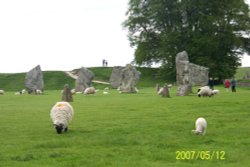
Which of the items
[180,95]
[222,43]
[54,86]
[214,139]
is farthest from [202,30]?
[214,139]

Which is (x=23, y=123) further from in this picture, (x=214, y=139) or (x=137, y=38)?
(x=137, y=38)

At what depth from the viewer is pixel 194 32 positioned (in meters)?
66.8

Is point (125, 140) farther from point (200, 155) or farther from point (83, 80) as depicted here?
point (83, 80)

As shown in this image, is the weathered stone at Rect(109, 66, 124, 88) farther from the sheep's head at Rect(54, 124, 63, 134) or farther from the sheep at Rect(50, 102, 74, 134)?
the sheep's head at Rect(54, 124, 63, 134)

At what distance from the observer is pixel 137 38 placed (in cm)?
7362

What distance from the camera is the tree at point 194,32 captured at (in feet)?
211

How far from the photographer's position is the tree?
64375 mm

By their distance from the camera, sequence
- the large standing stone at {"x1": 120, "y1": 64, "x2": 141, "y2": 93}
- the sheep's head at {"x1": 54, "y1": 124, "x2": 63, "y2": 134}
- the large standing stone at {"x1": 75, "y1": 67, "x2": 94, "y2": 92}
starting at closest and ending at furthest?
the sheep's head at {"x1": 54, "y1": 124, "x2": 63, "y2": 134} → the large standing stone at {"x1": 120, "y1": 64, "x2": 141, "y2": 93} → the large standing stone at {"x1": 75, "y1": 67, "x2": 94, "y2": 92}

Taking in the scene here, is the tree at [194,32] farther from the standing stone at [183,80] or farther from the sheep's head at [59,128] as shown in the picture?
the sheep's head at [59,128]

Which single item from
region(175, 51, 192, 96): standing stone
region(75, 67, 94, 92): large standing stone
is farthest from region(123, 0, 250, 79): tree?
region(175, 51, 192, 96): standing stone

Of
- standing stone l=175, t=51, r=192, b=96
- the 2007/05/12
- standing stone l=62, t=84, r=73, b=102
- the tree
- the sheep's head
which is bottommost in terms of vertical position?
the 2007/05/12

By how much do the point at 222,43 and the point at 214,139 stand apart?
175ft

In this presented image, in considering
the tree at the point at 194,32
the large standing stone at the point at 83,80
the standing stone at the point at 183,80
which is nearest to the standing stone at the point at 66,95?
the standing stone at the point at 183,80

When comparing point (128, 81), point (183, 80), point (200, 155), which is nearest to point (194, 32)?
point (128, 81)
